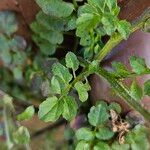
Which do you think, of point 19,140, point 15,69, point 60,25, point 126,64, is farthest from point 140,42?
point 15,69

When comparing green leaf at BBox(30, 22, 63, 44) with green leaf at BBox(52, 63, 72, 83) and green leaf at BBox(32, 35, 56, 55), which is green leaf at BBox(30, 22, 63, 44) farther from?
green leaf at BBox(52, 63, 72, 83)

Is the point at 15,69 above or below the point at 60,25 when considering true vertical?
below

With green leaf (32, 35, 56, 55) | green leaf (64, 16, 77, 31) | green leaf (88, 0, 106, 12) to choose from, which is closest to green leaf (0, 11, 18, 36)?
green leaf (32, 35, 56, 55)

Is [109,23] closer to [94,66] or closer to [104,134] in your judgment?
[94,66]

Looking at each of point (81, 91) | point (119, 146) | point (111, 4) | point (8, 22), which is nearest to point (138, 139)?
point (119, 146)

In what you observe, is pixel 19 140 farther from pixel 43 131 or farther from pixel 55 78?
pixel 43 131

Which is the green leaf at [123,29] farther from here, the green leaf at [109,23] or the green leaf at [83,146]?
the green leaf at [83,146]

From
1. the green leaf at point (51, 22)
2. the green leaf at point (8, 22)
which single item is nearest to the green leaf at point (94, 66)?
the green leaf at point (51, 22)
